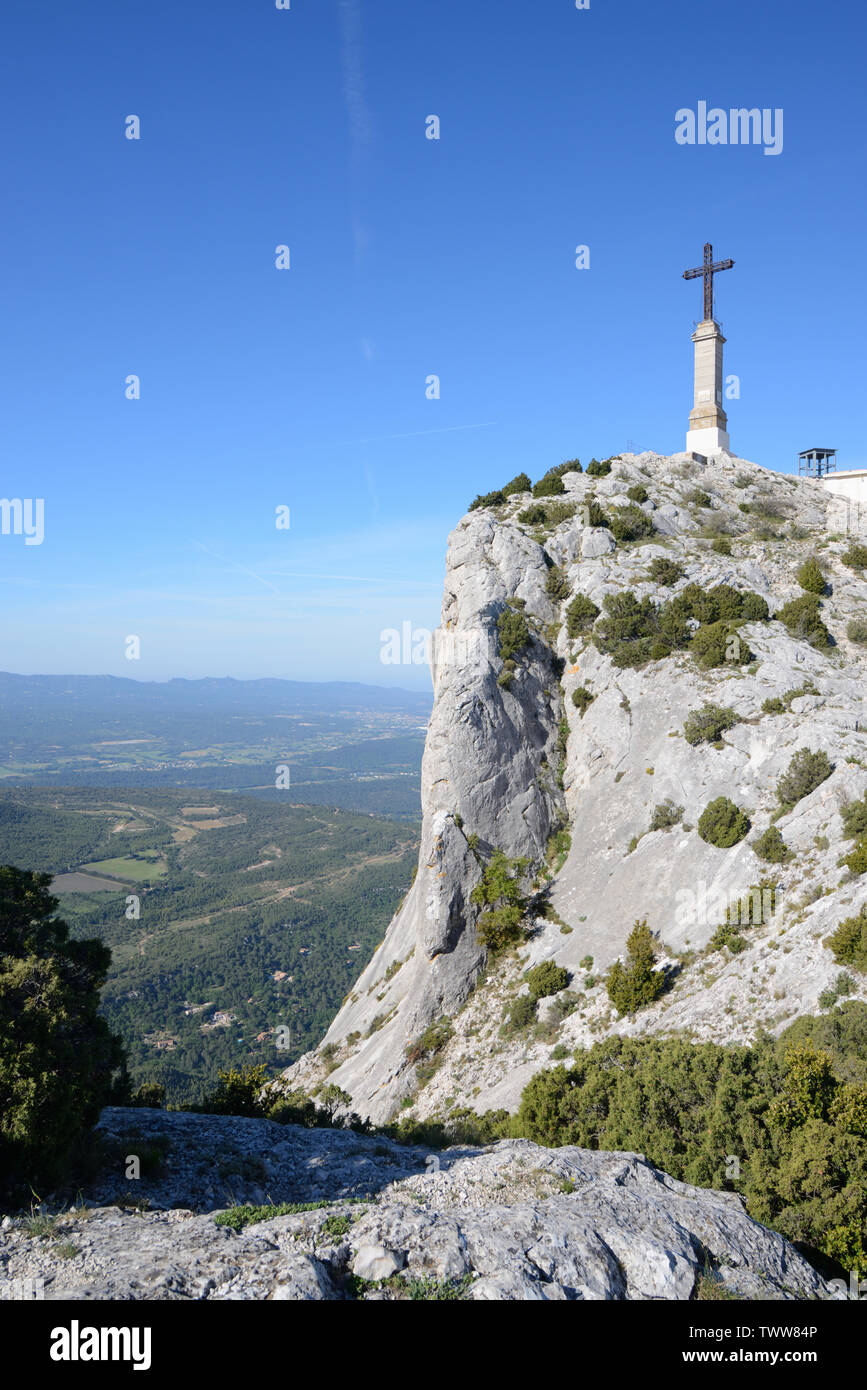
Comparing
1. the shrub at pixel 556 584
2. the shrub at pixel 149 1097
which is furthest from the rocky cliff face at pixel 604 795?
the shrub at pixel 149 1097

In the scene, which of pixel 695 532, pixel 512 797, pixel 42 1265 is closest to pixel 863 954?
pixel 512 797

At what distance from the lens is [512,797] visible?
107ft

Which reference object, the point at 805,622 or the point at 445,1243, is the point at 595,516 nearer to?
the point at 805,622

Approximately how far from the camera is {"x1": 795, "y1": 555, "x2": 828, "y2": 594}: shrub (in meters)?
35.8

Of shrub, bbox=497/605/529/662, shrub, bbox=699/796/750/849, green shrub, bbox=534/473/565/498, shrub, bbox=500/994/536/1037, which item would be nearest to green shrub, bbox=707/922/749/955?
shrub, bbox=699/796/750/849

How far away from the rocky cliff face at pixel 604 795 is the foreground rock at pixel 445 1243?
776cm

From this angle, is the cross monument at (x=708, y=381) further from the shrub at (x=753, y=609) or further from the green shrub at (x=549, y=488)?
the shrub at (x=753, y=609)

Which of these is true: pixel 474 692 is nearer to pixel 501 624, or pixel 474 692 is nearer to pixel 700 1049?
pixel 501 624

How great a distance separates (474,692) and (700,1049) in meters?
19.4

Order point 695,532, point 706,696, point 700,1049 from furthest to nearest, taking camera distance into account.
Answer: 1. point 695,532
2. point 706,696
3. point 700,1049

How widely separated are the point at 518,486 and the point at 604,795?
24522 mm

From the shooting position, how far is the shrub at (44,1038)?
11.8 m

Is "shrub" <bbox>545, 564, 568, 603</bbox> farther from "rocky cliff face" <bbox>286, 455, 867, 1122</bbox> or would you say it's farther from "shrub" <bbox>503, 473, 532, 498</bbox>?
"shrub" <bbox>503, 473, 532, 498</bbox>

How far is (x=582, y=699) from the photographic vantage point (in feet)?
112
